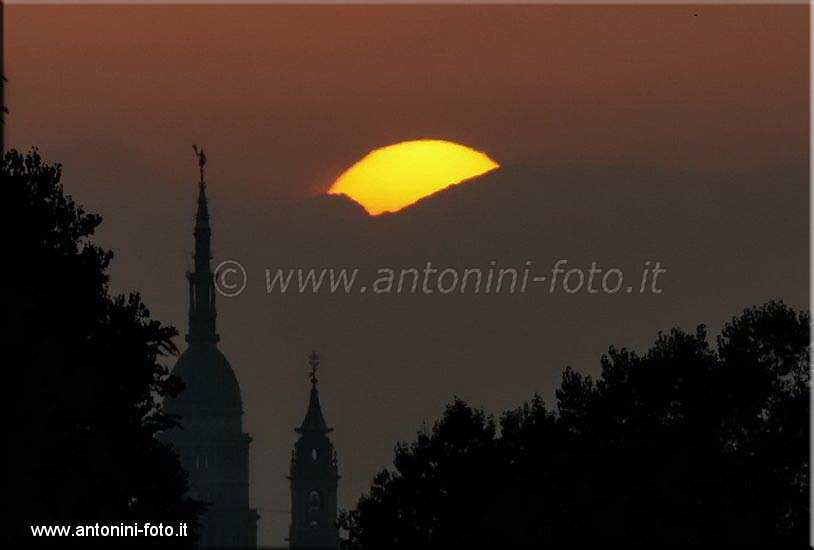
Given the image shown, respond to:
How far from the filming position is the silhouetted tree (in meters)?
64.7

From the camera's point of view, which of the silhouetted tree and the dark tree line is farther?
the dark tree line

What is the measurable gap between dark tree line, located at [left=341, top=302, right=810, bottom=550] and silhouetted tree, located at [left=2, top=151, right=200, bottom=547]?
40.3ft

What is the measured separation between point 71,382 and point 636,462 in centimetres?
2534

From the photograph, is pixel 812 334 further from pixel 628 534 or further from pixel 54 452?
pixel 54 452

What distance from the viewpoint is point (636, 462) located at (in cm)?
8906

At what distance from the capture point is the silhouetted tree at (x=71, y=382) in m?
64.7

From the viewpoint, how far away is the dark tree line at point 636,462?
278 feet

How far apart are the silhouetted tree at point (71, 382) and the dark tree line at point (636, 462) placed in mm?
12275

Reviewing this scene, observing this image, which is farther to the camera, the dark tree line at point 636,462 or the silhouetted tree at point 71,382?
the dark tree line at point 636,462

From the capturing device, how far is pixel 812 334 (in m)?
99.9

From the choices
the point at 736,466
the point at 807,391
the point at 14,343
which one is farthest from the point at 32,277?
the point at 807,391

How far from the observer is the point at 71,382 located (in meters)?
67.1

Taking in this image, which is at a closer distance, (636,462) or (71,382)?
(71,382)

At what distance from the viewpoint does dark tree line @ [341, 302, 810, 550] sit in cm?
8462
